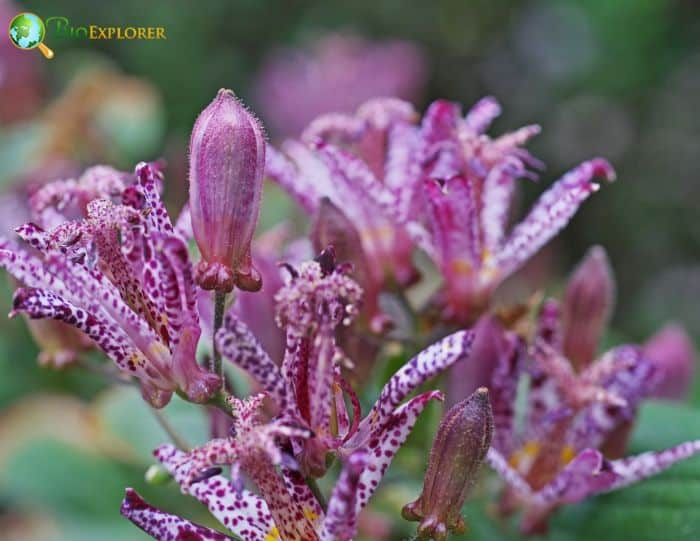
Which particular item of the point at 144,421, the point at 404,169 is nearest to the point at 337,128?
the point at 404,169

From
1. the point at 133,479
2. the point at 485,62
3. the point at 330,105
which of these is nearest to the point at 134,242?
the point at 133,479

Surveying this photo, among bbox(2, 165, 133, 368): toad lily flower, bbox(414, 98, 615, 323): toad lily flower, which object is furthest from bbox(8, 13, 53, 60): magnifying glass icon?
bbox(414, 98, 615, 323): toad lily flower

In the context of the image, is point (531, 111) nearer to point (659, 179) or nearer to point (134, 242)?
→ point (659, 179)

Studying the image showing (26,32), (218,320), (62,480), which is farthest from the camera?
(62,480)

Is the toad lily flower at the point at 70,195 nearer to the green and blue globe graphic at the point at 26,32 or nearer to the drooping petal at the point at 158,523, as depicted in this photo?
the drooping petal at the point at 158,523

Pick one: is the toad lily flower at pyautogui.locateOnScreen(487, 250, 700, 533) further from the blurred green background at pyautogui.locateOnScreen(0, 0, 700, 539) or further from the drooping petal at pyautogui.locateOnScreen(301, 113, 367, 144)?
the blurred green background at pyautogui.locateOnScreen(0, 0, 700, 539)

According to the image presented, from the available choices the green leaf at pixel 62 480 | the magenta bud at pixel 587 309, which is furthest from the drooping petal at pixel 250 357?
the green leaf at pixel 62 480

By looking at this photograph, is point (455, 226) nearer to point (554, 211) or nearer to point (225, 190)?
point (554, 211)
